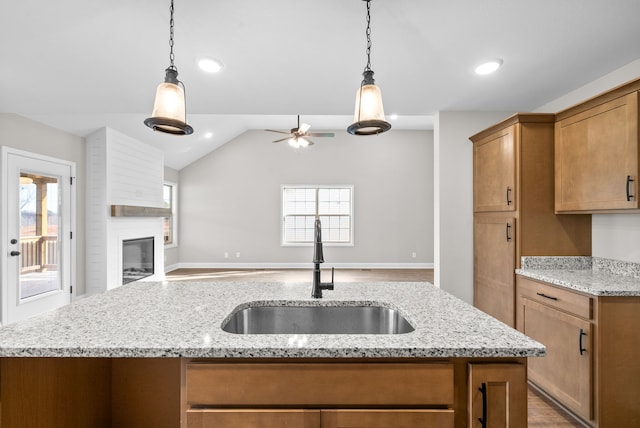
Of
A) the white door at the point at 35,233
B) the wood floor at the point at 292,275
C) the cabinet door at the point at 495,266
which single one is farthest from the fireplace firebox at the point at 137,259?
the cabinet door at the point at 495,266

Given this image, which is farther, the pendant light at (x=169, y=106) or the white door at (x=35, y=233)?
the white door at (x=35, y=233)

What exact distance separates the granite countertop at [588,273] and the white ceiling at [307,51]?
5.08 ft

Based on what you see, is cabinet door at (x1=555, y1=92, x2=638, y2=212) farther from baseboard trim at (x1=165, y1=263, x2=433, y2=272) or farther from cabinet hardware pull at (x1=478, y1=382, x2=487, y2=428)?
baseboard trim at (x1=165, y1=263, x2=433, y2=272)

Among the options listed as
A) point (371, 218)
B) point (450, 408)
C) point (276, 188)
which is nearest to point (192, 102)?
point (450, 408)

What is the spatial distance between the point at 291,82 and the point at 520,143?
1.99 m

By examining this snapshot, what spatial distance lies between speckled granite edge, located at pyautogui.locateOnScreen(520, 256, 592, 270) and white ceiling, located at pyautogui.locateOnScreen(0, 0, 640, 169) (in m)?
1.52

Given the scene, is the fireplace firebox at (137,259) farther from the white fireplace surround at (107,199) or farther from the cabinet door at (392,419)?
the cabinet door at (392,419)

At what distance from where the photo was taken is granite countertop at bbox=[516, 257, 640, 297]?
6.09 feet

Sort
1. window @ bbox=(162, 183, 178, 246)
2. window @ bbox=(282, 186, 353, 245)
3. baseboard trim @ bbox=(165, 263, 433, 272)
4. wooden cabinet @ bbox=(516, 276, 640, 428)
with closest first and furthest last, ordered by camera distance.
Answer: wooden cabinet @ bbox=(516, 276, 640, 428)
window @ bbox=(162, 183, 178, 246)
baseboard trim @ bbox=(165, 263, 433, 272)
window @ bbox=(282, 186, 353, 245)

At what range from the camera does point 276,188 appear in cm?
766

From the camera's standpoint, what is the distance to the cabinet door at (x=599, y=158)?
1947 millimetres

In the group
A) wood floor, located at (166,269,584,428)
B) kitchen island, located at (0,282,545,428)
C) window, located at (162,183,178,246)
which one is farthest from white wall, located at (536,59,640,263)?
window, located at (162,183,178,246)

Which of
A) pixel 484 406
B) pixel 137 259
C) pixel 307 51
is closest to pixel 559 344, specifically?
pixel 484 406

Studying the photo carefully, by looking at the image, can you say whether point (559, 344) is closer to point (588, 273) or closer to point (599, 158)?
point (588, 273)
